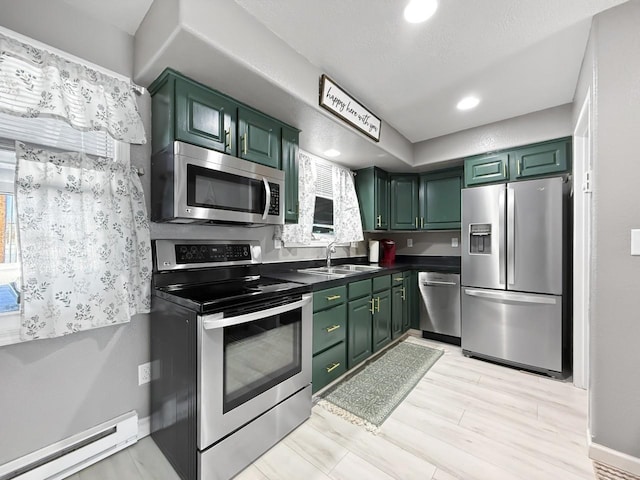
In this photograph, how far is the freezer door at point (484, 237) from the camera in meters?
2.71

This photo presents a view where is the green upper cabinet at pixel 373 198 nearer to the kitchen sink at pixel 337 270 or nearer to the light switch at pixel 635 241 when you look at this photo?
the kitchen sink at pixel 337 270

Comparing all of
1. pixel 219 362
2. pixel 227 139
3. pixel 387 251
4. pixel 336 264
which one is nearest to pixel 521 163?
pixel 387 251

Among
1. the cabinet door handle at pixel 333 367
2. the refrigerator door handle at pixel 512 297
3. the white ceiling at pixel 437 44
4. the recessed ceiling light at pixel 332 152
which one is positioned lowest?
the cabinet door handle at pixel 333 367

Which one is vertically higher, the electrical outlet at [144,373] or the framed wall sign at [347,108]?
the framed wall sign at [347,108]

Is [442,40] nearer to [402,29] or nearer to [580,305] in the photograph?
[402,29]

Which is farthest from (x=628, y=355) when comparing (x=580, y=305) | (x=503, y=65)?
(x=503, y=65)

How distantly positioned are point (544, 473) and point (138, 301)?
240 cm

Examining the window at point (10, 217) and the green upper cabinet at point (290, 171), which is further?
the green upper cabinet at point (290, 171)

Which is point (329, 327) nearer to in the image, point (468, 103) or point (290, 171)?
point (290, 171)

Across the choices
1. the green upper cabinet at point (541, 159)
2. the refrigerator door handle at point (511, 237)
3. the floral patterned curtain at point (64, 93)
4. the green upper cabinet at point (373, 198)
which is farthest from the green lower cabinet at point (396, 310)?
the floral patterned curtain at point (64, 93)

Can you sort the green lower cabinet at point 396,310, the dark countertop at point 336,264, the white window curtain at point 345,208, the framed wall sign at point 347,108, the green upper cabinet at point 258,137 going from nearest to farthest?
the green upper cabinet at point 258,137 < the framed wall sign at point 347,108 < the dark countertop at point 336,264 < the green lower cabinet at point 396,310 < the white window curtain at point 345,208

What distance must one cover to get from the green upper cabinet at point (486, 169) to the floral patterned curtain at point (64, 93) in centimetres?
310

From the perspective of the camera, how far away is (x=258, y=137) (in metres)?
2.06

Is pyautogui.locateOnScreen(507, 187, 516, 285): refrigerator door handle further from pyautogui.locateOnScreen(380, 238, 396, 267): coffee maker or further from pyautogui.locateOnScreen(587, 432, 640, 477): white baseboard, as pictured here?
pyautogui.locateOnScreen(380, 238, 396, 267): coffee maker
